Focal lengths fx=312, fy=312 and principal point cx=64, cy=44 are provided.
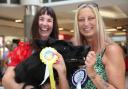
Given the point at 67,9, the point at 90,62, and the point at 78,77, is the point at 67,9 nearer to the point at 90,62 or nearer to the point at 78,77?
the point at 78,77

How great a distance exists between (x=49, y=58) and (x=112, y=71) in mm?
411

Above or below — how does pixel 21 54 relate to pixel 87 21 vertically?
below

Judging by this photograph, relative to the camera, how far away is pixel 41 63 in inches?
79.4

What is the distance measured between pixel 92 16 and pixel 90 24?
0.18ft

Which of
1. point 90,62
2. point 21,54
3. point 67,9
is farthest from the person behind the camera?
point 67,9

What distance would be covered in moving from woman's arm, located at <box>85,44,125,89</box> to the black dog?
120 millimetres

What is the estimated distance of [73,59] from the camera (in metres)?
2.00

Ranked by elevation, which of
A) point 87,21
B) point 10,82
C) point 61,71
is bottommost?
point 10,82

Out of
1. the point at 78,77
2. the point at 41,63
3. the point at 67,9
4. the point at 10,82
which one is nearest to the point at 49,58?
the point at 41,63

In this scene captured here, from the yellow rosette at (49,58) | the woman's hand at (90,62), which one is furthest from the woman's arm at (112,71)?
the yellow rosette at (49,58)

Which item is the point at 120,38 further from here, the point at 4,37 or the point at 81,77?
the point at 81,77

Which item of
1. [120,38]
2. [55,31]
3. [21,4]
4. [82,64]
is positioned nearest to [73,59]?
[82,64]

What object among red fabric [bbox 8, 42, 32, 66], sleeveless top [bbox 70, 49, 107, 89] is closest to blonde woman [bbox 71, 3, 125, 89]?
sleeveless top [bbox 70, 49, 107, 89]

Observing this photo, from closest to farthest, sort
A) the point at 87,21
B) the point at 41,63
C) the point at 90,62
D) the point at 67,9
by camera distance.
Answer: the point at 90,62
the point at 41,63
the point at 87,21
the point at 67,9
